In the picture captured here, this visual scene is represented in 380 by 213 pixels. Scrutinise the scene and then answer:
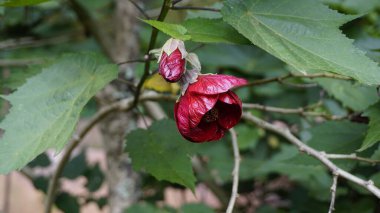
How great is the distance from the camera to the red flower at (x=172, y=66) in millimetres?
655

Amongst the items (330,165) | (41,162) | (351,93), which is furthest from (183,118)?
(41,162)

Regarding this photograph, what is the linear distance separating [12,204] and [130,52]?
2.53 metres

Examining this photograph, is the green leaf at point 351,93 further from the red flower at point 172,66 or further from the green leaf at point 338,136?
the red flower at point 172,66

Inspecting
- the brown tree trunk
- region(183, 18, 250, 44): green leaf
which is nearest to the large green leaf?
region(183, 18, 250, 44): green leaf

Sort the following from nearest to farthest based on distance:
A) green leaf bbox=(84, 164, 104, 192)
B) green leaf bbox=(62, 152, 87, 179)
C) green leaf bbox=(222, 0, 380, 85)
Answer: green leaf bbox=(222, 0, 380, 85), green leaf bbox=(62, 152, 87, 179), green leaf bbox=(84, 164, 104, 192)

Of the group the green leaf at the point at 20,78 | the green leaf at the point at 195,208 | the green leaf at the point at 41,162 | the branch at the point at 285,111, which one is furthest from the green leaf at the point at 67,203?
the branch at the point at 285,111

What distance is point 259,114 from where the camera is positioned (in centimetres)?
155

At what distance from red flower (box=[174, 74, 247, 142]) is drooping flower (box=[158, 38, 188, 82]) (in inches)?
1.0

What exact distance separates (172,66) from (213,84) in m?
0.06

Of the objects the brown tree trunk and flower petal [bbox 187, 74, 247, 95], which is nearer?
flower petal [bbox 187, 74, 247, 95]

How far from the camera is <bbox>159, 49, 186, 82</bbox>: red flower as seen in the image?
0.65 m

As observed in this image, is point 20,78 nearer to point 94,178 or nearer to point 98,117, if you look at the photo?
point 98,117

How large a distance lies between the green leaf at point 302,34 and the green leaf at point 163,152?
0.97 feet

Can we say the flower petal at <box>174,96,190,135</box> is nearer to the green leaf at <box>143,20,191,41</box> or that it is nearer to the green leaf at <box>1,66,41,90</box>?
the green leaf at <box>143,20,191,41</box>
